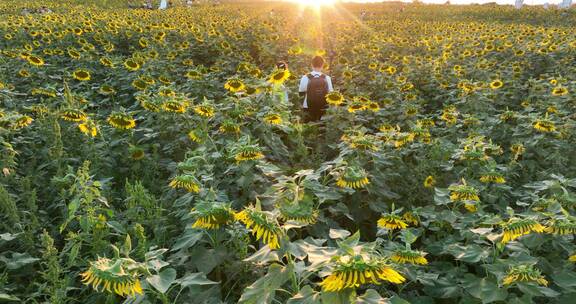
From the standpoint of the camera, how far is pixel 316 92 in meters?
5.96

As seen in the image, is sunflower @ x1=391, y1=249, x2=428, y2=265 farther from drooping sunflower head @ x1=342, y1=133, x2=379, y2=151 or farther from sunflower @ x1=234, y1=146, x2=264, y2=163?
drooping sunflower head @ x1=342, y1=133, x2=379, y2=151

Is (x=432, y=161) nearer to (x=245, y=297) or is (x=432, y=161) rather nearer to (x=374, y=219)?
(x=374, y=219)

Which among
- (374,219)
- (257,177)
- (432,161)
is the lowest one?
(374,219)

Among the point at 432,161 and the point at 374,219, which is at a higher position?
the point at 432,161

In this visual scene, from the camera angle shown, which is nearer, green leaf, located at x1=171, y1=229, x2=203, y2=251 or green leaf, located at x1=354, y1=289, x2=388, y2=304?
green leaf, located at x1=354, y1=289, x2=388, y2=304

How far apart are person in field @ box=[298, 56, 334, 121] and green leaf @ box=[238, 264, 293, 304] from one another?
175 inches

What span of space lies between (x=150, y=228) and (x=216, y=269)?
73cm

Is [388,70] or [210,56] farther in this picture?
[210,56]

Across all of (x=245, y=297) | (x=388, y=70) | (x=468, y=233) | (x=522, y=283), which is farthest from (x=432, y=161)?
(x=388, y=70)

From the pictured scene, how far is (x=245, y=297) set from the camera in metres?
1.48

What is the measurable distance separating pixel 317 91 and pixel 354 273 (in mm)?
4872

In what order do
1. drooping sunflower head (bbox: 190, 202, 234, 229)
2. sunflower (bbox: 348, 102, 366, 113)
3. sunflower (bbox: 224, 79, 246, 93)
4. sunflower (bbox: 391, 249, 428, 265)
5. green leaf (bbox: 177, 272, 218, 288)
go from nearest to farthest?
green leaf (bbox: 177, 272, 218, 288) → drooping sunflower head (bbox: 190, 202, 234, 229) → sunflower (bbox: 391, 249, 428, 265) → sunflower (bbox: 224, 79, 246, 93) → sunflower (bbox: 348, 102, 366, 113)

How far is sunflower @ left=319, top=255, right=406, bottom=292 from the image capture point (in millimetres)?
1234

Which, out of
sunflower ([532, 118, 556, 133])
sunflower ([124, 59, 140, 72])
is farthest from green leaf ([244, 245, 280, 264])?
sunflower ([124, 59, 140, 72])
